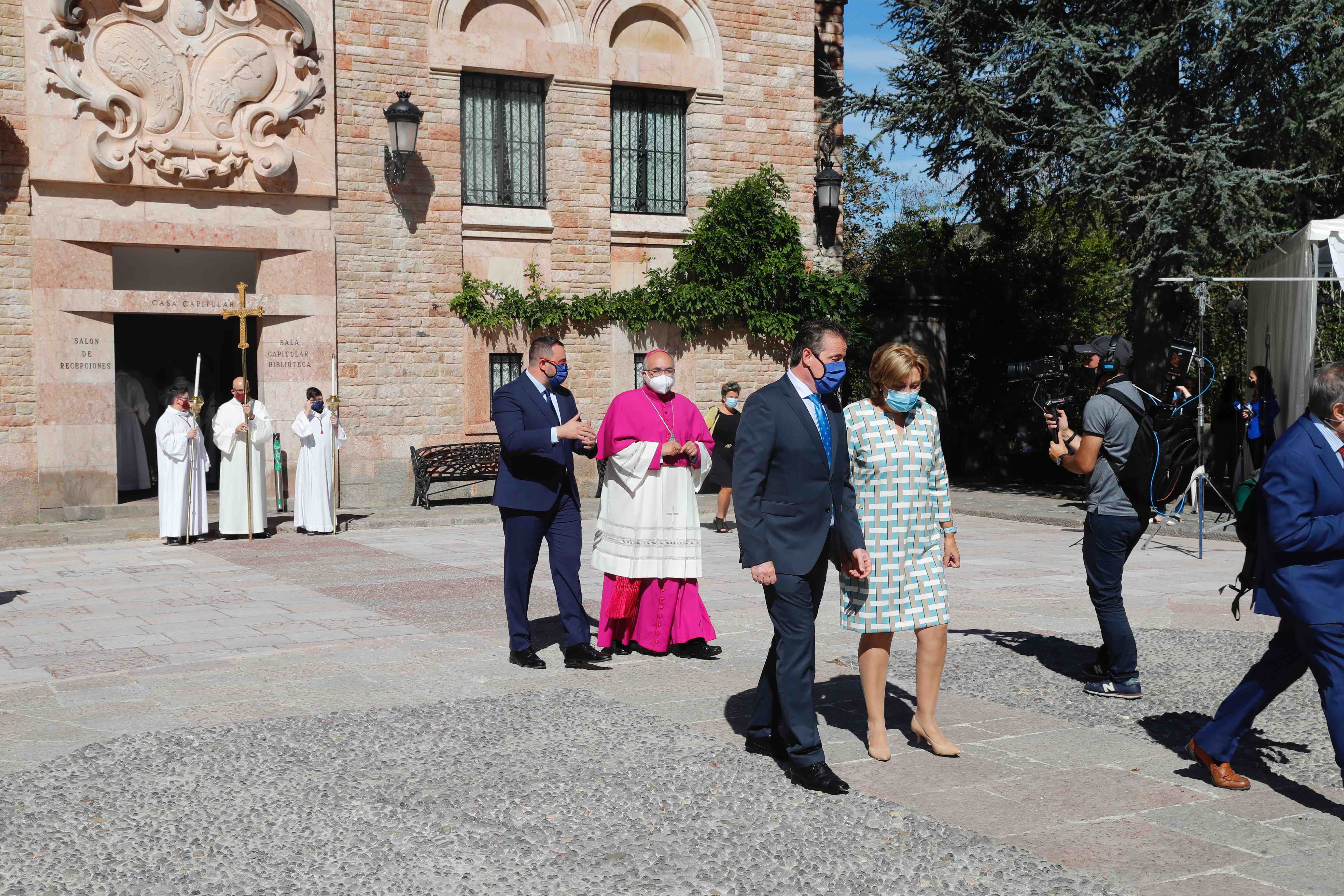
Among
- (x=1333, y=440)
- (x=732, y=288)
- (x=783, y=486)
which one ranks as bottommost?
(x=783, y=486)

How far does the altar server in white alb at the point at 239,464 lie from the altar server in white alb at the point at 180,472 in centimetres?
24

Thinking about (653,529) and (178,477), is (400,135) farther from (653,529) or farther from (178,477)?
(653,529)

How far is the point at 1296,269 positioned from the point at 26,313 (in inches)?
613

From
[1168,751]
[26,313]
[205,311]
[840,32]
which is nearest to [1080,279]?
[840,32]

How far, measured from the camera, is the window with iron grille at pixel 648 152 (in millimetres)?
21031

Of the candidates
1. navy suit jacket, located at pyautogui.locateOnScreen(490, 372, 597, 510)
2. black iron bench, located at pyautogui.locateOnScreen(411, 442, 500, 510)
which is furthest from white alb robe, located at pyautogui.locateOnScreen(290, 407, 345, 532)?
navy suit jacket, located at pyautogui.locateOnScreen(490, 372, 597, 510)

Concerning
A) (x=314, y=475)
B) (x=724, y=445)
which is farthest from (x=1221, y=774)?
(x=314, y=475)

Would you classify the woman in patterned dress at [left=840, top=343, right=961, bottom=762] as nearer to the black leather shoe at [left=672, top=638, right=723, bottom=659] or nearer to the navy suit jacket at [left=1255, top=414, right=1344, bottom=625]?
the navy suit jacket at [left=1255, top=414, right=1344, bottom=625]

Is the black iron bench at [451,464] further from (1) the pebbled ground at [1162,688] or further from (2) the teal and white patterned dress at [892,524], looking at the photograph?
(2) the teal and white patterned dress at [892,524]

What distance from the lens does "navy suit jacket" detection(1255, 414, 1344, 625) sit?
4.93 metres

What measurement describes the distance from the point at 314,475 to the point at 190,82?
5.95m

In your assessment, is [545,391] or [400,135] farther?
[400,135]

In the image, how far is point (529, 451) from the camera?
7.73m

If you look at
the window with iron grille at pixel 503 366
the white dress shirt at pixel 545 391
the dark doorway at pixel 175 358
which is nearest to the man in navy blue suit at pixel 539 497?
the white dress shirt at pixel 545 391
